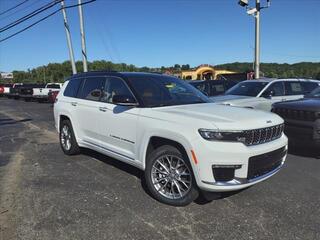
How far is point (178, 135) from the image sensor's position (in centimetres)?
473

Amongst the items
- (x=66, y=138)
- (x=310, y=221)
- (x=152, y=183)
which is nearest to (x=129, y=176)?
(x=152, y=183)

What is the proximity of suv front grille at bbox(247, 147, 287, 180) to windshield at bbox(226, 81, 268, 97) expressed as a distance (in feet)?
20.4

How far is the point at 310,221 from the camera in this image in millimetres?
4375

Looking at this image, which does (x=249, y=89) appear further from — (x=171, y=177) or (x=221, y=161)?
(x=221, y=161)

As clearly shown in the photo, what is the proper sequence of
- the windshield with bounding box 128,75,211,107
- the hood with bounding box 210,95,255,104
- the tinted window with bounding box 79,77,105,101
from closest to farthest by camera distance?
the windshield with bounding box 128,75,211,107 < the tinted window with bounding box 79,77,105,101 < the hood with bounding box 210,95,255,104

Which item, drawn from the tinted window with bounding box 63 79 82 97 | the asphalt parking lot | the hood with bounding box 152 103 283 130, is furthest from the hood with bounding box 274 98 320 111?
the tinted window with bounding box 63 79 82 97

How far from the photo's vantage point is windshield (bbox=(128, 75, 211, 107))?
569 cm

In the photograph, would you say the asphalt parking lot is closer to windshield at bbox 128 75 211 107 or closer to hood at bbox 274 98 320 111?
hood at bbox 274 98 320 111

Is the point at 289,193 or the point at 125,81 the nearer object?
the point at 289,193

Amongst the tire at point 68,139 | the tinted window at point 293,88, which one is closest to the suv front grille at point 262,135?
the tire at point 68,139

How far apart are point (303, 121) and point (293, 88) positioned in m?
4.48

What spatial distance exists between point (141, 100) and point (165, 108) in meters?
0.44

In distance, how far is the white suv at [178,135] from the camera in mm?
4488

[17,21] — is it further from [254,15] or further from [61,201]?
[61,201]
